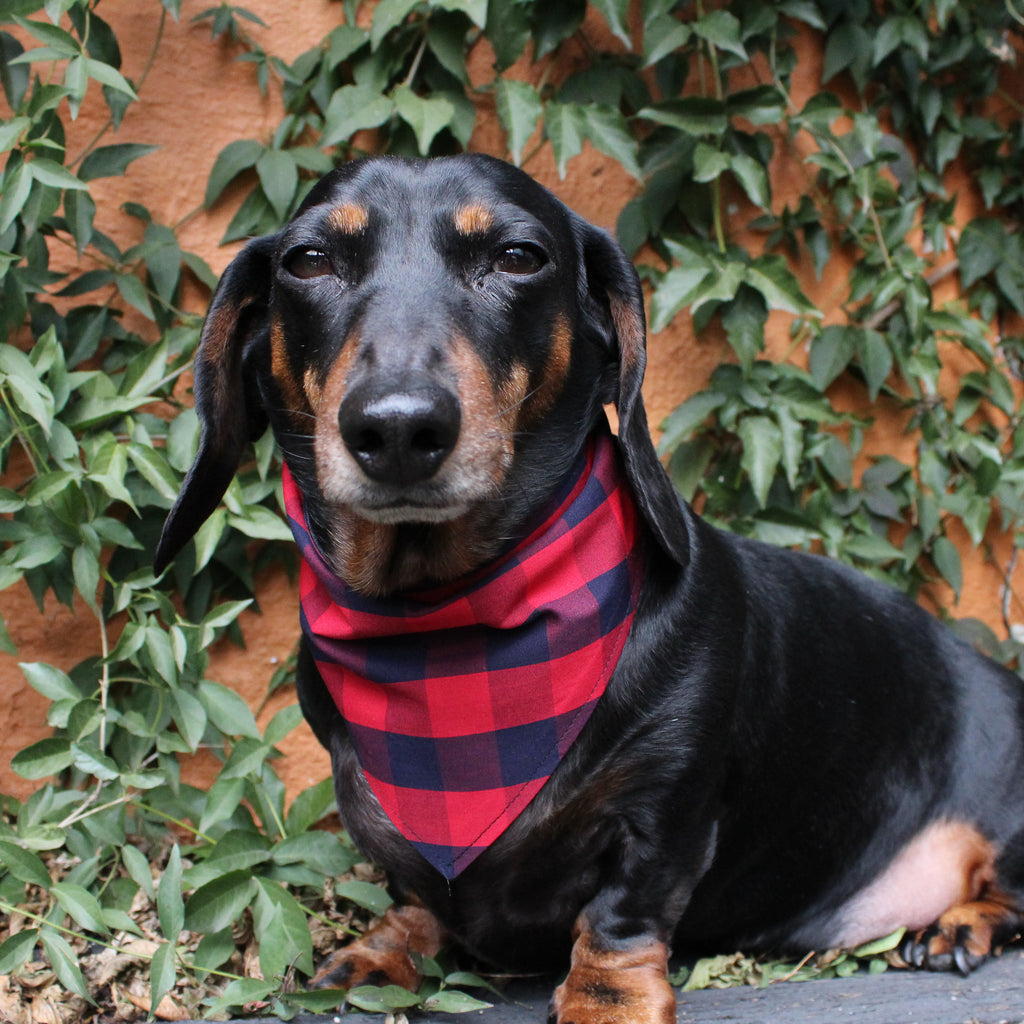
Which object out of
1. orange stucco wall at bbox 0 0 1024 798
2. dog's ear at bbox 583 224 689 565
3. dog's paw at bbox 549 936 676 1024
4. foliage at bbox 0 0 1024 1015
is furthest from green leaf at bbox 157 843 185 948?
dog's ear at bbox 583 224 689 565

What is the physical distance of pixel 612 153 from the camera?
3.04m

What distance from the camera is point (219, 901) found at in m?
2.22

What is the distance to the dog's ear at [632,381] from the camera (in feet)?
6.55

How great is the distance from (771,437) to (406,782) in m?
1.70

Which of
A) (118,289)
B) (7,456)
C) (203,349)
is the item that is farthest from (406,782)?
(118,289)

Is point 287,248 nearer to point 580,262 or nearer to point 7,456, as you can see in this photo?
point 580,262

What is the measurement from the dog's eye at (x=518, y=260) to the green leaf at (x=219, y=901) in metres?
1.37

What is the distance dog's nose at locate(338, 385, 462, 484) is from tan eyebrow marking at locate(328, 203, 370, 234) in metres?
0.48

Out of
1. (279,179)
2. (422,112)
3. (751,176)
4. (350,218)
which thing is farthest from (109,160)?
(751,176)

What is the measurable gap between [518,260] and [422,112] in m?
1.20

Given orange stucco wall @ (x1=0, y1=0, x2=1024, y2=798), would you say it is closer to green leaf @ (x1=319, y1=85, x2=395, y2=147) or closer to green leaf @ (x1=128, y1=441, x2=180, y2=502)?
green leaf @ (x1=319, y1=85, x2=395, y2=147)

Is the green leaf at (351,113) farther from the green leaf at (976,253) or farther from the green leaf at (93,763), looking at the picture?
the green leaf at (976,253)

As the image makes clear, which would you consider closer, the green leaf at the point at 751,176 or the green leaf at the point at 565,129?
the green leaf at the point at 565,129

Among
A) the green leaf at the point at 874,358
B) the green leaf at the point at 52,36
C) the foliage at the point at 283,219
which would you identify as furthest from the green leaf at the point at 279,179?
the green leaf at the point at 874,358
